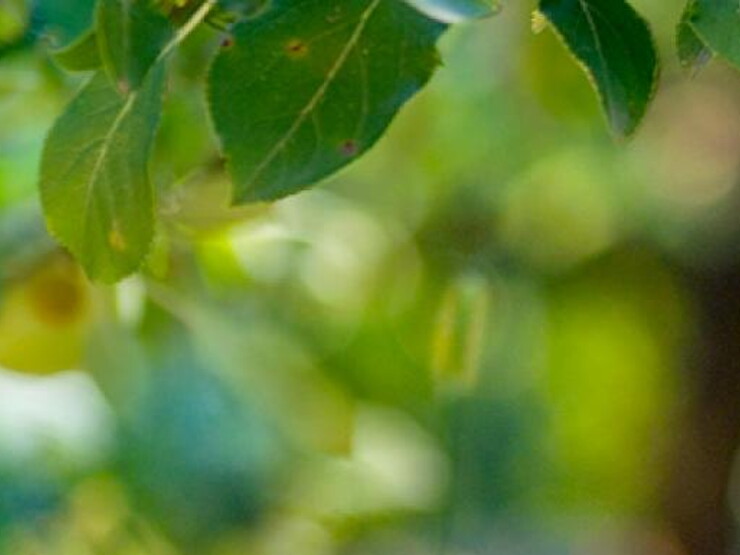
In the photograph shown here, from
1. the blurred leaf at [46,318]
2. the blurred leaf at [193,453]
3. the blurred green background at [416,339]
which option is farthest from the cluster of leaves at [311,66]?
the blurred leaf at [193,453]

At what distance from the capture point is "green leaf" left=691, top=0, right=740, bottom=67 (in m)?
0.36

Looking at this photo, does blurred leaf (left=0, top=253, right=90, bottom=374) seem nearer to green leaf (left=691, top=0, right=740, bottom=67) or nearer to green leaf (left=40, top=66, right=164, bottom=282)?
green leaf (left=40, top=66, right=164, bottom=282)

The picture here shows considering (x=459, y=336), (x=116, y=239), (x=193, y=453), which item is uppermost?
(x=116, y=239)

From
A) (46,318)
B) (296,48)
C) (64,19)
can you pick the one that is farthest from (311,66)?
(46,318)

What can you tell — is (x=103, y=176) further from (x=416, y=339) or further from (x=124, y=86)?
(x=416, y=339)

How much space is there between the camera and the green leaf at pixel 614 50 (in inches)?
14.6

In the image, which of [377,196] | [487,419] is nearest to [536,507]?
[487,419]

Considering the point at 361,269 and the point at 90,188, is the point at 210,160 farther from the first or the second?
the point at 361,269

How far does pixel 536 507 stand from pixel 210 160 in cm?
99

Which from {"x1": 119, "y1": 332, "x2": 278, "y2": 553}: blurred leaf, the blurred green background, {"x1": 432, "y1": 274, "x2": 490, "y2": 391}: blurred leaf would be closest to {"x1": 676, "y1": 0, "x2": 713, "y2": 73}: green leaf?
the blurred green background

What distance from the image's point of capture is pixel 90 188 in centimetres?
41

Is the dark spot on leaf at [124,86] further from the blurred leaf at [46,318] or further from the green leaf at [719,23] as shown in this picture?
the blurred leaf at [46,318]

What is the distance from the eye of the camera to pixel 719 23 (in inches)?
14.4

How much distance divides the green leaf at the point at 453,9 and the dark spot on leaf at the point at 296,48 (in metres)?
0.03
